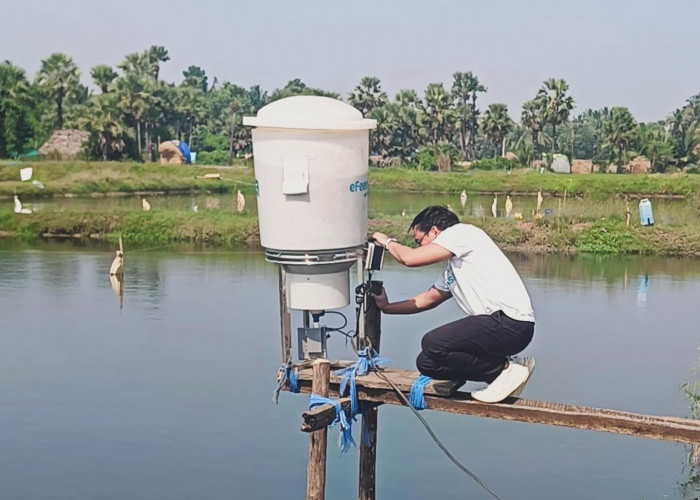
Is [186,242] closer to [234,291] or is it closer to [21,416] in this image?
[234,291]

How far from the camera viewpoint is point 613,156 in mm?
47062

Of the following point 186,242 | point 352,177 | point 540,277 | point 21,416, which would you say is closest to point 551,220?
point 540,277

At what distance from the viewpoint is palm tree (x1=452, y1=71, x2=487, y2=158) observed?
176ft

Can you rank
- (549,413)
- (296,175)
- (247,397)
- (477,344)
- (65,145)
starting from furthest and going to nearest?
(65,145) < (247,397) < (296,175) < (477,344) < (549,413)

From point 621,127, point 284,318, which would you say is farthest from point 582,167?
point 284,318

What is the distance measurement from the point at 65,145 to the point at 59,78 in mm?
6650

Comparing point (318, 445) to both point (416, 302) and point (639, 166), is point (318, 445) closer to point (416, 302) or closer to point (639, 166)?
point (416, 302)

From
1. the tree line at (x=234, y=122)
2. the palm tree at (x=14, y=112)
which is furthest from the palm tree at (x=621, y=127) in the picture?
the palm tree at (x=14, y=112)

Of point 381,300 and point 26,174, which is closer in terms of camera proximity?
point 381,300

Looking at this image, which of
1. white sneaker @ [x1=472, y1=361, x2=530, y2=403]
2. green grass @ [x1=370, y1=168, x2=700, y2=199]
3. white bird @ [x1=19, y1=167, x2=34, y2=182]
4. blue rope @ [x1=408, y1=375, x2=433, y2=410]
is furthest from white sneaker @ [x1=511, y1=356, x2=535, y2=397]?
white bird @ [x1=19, y1=167, x2=34, y2=182]

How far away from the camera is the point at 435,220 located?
4.57 m

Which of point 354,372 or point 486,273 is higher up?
point 486,273

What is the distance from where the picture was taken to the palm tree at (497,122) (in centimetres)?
4937

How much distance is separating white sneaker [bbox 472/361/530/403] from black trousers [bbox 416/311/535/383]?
66mm
